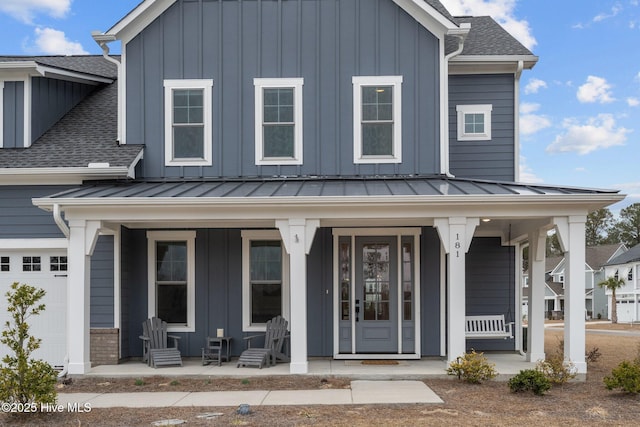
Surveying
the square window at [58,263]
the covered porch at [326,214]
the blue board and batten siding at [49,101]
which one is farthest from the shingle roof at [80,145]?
the square window at [58,263]

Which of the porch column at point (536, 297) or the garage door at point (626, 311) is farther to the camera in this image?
the garage door at point (626, 311)

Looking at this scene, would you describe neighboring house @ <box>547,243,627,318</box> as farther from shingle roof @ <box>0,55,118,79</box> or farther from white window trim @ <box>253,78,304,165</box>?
white window trim @ <box>253,78,304,165</box>

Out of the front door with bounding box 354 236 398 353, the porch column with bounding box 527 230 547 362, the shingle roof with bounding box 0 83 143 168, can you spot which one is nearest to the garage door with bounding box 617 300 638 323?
the porch column with bounding box 527 230 547 362

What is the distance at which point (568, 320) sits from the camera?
1071 cm

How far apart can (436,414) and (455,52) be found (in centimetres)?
713

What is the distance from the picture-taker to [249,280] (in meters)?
12.8

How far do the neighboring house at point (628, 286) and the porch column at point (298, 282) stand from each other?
4273 centimetres

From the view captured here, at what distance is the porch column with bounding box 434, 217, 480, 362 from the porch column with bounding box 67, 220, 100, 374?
583 centimetres

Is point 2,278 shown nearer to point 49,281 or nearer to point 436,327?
point 49,281

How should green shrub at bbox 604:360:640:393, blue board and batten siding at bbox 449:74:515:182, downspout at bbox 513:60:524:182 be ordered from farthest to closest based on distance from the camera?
1. blue board and batten siding at bbox 449:74:515:182
2. downspout at bbox 513:60:524:182
3. green shrub at bbox 604:360:640:393

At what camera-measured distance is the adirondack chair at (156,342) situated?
11.7 metres

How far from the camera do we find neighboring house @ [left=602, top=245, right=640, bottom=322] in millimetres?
47375

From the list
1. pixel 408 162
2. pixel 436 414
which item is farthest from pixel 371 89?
pixel 436 414

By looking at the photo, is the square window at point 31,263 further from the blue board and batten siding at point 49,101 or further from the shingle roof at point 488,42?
the shingle roof at point 488,42
